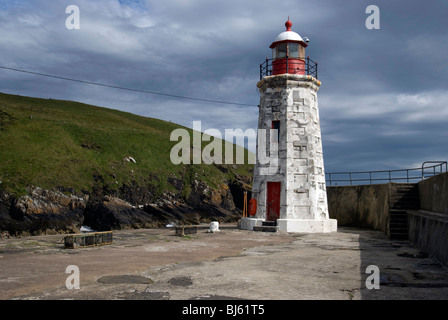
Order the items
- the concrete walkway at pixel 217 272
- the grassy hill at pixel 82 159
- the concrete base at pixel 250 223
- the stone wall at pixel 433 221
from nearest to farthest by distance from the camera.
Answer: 1. the concrete walkway at pixel 217 272
2. the stone wall at pixel 433 221
3. the concrete base at pixel 250 223
4. the grassy hill at pixel 82 159

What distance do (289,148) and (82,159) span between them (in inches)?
765

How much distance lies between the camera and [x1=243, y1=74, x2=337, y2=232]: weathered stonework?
22.9m

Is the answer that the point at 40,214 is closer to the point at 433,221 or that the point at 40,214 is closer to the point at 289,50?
the point at 289,50

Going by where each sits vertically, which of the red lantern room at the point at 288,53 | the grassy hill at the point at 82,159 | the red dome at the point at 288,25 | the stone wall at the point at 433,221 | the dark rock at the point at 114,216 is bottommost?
the dark rock at the point at 114,216

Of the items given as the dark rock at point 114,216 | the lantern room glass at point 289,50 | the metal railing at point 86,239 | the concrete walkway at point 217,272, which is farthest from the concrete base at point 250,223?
the lantern room glass at point 289,50

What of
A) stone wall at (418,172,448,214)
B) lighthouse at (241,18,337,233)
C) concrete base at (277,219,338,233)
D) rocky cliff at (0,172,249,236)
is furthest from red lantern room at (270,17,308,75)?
rocky cliff at (0,172,249,236)

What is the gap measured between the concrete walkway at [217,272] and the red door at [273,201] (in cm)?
821

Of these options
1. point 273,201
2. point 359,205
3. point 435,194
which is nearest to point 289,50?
point 273,201

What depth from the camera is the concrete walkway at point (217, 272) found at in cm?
736

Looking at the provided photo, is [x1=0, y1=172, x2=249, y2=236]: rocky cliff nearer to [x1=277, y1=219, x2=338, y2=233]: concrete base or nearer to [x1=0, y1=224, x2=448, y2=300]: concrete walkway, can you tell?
[x1=0, y1=224, x2=448, y2=300]: concrete walkway

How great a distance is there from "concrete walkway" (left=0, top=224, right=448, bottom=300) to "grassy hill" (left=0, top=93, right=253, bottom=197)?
578 inches

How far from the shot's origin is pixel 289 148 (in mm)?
23359

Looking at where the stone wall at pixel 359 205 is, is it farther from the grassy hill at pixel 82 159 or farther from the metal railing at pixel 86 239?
the metal railing at pixel 86 239
